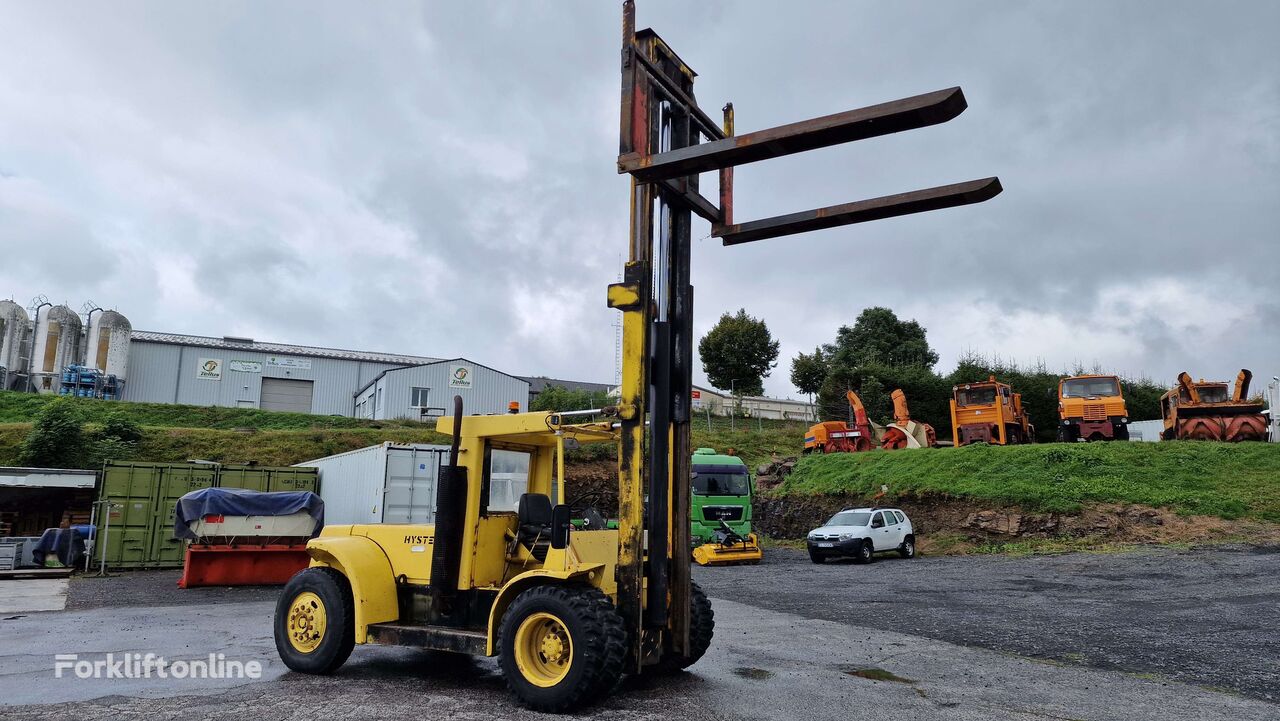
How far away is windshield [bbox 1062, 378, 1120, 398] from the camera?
2694 cm

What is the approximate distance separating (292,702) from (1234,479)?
909 inches

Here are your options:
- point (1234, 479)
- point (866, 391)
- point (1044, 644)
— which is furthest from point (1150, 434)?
point (1044, 644)

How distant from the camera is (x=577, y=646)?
19.7ft

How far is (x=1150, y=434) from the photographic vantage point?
3397cm

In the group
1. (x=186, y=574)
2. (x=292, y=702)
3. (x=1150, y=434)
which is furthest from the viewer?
(x=1150, y=434)

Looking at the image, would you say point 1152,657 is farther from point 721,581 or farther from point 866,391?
point 866,391

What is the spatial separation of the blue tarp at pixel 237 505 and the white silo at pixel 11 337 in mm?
33119

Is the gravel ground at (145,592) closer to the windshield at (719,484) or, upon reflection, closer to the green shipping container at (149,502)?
the green shipping container at (149,502)

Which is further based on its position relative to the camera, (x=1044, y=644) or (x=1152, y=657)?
(x=1044, y=644)

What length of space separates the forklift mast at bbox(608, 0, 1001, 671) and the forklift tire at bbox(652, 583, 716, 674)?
279 millimetres

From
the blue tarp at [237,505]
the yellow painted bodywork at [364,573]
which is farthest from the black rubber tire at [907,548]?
the yellow painted bodywork at [364,573]

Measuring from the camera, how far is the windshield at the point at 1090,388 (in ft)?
88.4

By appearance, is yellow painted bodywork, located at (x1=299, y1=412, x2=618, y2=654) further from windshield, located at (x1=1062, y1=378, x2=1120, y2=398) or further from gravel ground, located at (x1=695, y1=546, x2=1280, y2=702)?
windshield, located at (x1=1062, y1=378, x2=1120, y2=398)

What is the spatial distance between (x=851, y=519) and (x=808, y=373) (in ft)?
95.9
